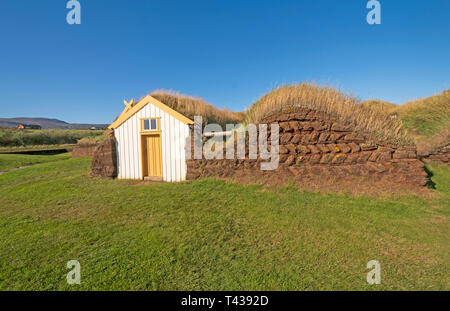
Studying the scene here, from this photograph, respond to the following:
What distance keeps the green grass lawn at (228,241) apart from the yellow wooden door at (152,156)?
3.17 metres

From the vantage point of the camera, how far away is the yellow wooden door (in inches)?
399

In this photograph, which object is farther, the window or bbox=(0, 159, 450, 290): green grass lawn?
the window

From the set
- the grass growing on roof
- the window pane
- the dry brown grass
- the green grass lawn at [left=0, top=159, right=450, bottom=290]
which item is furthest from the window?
the grass growing on roof

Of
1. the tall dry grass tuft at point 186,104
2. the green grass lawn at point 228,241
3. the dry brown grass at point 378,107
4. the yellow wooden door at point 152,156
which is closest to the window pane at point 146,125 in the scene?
the yellow wooden door at point 152,156

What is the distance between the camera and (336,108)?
7.66 m

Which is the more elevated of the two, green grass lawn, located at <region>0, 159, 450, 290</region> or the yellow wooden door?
the yellow wooden door

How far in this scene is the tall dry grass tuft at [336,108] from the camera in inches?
293

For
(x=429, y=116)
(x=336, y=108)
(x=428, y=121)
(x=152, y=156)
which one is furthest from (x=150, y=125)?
(x=429, y=116)

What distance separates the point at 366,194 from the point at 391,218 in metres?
1.52

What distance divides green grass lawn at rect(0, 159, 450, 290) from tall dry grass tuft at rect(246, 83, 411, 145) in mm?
2578

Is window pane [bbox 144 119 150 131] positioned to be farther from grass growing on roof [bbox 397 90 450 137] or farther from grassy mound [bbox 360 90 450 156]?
grass growing on roof [bbox 397 90 450 137]

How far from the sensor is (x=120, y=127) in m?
10.5
